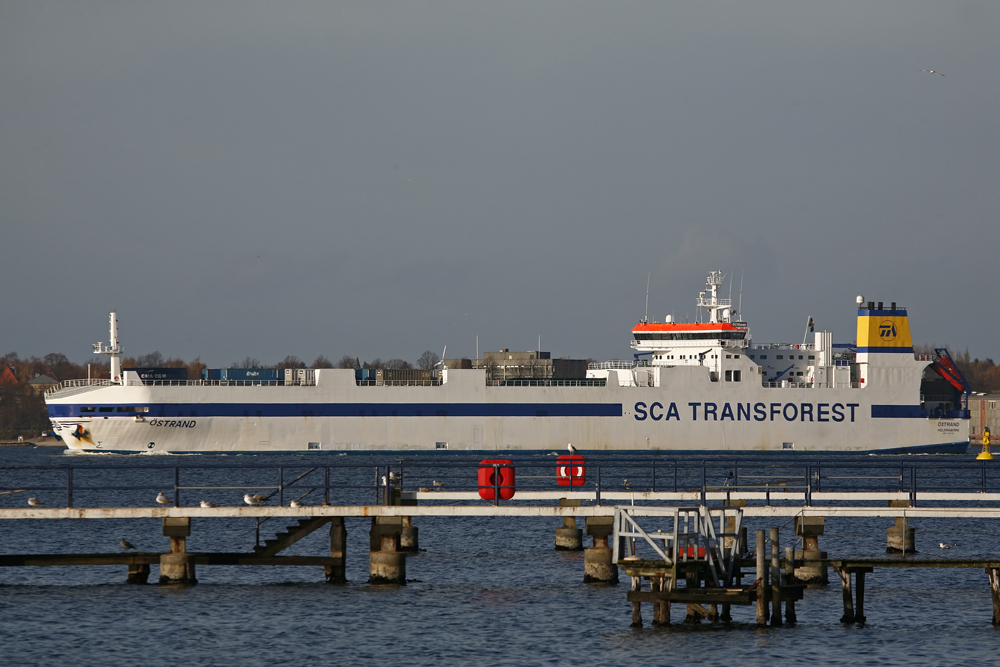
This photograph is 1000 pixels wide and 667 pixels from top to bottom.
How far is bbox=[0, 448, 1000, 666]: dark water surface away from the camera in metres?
18.6

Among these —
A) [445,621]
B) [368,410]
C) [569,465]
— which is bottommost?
[445,621]

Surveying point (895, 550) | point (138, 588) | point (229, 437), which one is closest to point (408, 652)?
point (138, 588)

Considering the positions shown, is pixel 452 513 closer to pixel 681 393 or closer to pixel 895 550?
pixel 895 550

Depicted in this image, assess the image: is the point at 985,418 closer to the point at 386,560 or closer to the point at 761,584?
the point at 386,560

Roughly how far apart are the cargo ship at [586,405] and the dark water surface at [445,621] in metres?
32.0

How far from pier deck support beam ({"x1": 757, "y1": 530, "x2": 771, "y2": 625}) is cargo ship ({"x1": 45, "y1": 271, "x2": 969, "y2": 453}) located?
1617 inches

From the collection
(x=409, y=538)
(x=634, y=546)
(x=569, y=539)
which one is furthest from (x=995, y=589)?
(x=409, y=538)

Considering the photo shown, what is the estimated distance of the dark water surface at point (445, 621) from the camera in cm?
1858

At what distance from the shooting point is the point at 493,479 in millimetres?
25562

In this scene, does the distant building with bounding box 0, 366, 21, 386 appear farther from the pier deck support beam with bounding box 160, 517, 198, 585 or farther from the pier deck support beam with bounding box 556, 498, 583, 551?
the pier deck support beam with bounding box 160, 517, 198, 585

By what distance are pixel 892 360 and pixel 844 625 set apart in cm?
4723

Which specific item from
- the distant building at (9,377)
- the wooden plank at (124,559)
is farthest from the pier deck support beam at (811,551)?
the distant building at (9,377)

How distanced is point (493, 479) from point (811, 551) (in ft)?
21.0

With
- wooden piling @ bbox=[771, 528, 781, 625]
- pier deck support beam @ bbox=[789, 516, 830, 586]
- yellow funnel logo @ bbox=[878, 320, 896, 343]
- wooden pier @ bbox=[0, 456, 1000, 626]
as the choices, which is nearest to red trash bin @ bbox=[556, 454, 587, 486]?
wooden pier @ bbox=[0, 456, 1000, 626]
